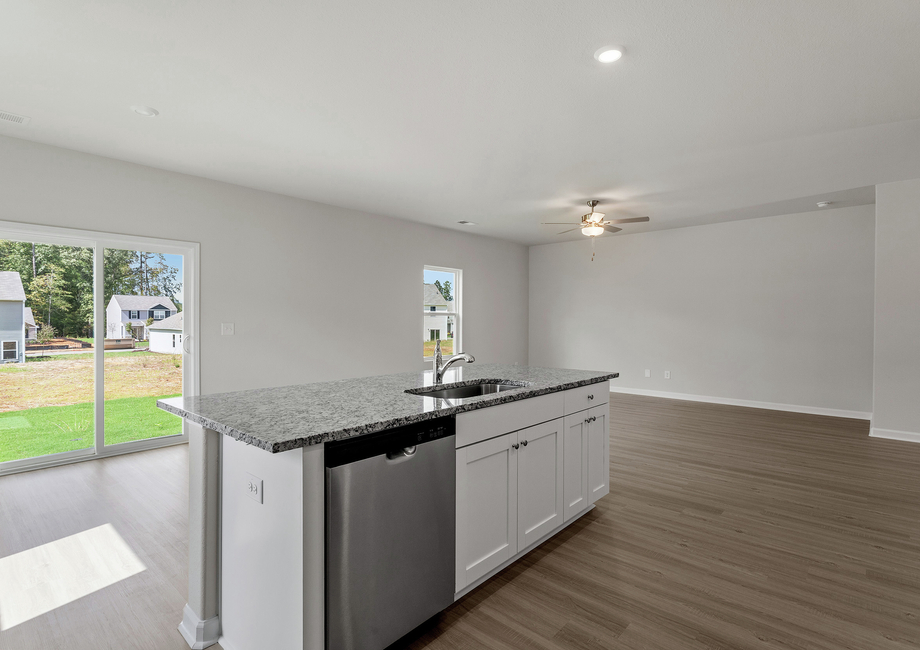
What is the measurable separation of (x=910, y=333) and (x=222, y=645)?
20.4 ft

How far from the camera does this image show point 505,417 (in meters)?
2.14

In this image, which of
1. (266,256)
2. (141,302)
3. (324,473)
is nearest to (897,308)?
(324,473)

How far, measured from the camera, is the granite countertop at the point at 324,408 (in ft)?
4.68

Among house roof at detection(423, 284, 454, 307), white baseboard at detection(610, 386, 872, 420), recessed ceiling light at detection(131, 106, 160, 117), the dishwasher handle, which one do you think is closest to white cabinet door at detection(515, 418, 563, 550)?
the dishwasher handle

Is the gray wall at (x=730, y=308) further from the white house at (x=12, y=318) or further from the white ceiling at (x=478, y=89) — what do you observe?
the white house at (x=12, y=318)

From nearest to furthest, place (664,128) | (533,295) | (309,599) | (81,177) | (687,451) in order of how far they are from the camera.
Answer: (309,599) → (664,128) → (81,177) → (687,451) → (533,295)

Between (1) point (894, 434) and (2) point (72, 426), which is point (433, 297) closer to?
(2) point (72, 426)

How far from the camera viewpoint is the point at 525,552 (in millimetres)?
2402

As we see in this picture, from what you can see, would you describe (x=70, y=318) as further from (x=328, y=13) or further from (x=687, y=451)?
(x=687, y=451)

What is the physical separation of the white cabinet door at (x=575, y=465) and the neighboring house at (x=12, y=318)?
14.0 feet

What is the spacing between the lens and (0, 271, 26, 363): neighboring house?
3.63 m

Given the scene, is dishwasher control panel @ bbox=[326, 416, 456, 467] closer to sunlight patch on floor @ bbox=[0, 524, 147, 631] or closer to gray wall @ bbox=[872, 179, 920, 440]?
sunlight patch on floor @ bbox=[0, 524, 147, 631]

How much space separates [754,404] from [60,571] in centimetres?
729

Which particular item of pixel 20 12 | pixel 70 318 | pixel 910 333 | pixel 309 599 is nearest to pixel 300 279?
pixel 70 318
